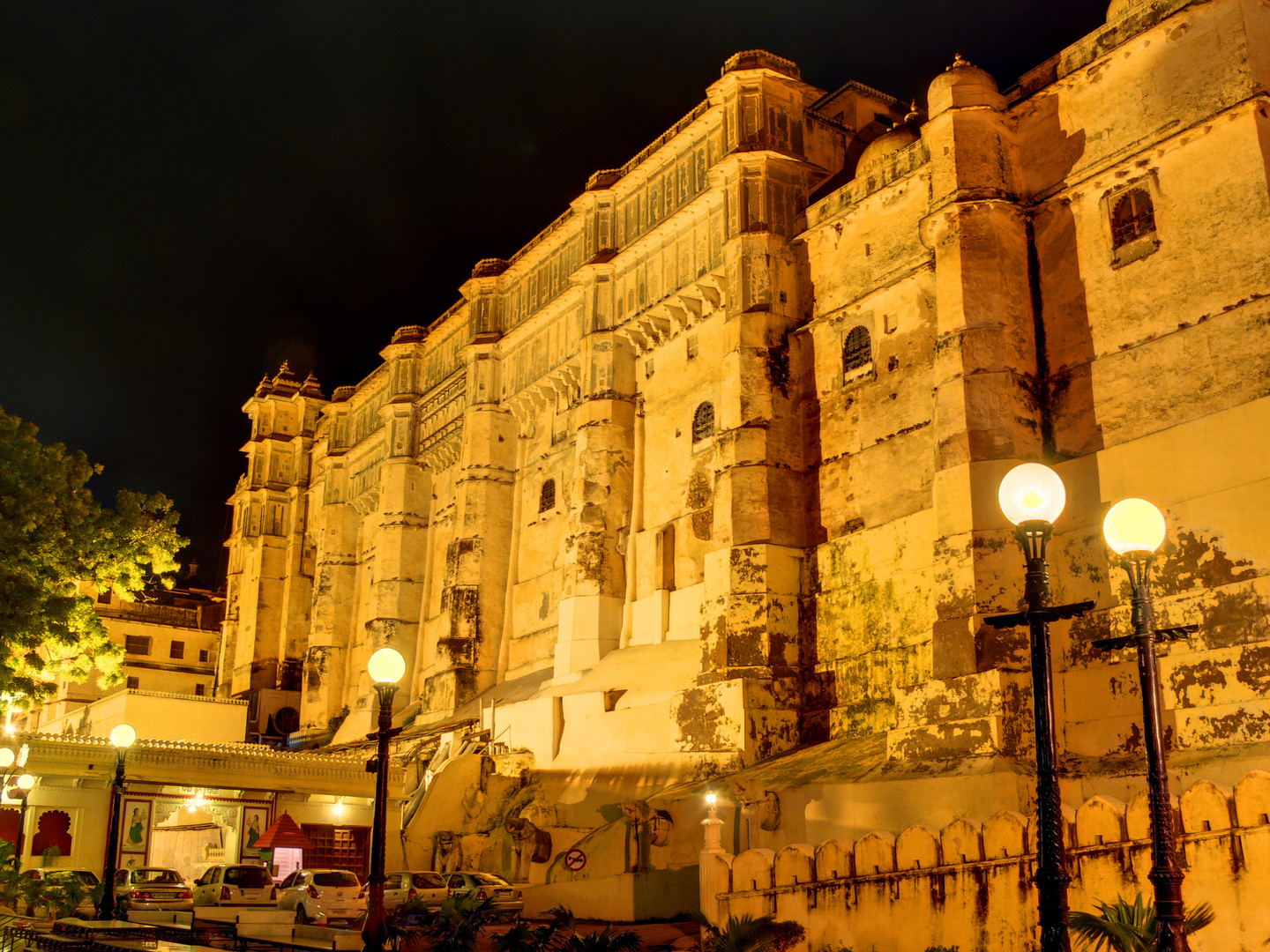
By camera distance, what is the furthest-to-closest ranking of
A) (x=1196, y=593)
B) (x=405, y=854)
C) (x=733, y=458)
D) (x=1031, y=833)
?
(x=405, y=854) → (x=733, y=458) → (x=1196, y=593) → (x=1031, y=833)

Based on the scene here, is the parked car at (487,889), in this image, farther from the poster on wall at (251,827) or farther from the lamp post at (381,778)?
the poster on wall at (251,827)

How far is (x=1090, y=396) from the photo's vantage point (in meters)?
21.5

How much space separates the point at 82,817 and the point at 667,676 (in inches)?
588

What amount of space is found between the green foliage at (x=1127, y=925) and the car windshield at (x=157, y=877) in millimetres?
19455

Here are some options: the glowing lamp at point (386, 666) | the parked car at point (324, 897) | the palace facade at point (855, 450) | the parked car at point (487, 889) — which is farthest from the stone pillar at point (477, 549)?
the glowing lamp at point (386, 666)

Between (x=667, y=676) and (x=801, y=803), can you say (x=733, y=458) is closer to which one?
(x=667, y=676)

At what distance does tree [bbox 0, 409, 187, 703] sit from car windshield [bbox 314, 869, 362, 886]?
6.73m

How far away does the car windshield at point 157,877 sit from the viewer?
79.2 ft

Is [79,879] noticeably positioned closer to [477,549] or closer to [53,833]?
[53,833]

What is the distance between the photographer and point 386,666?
41.2 feet

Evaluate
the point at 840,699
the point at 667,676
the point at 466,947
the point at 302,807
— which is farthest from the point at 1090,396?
the point at 302,807

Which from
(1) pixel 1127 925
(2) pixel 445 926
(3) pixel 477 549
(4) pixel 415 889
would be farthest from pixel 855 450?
(1) pixel 1127 925

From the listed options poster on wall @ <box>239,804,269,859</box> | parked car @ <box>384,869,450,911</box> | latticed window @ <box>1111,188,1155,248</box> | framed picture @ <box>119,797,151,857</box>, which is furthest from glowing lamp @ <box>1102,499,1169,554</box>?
poster on wall @ <box>239,804,269,859</box>

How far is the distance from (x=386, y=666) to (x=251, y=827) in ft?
73.1
